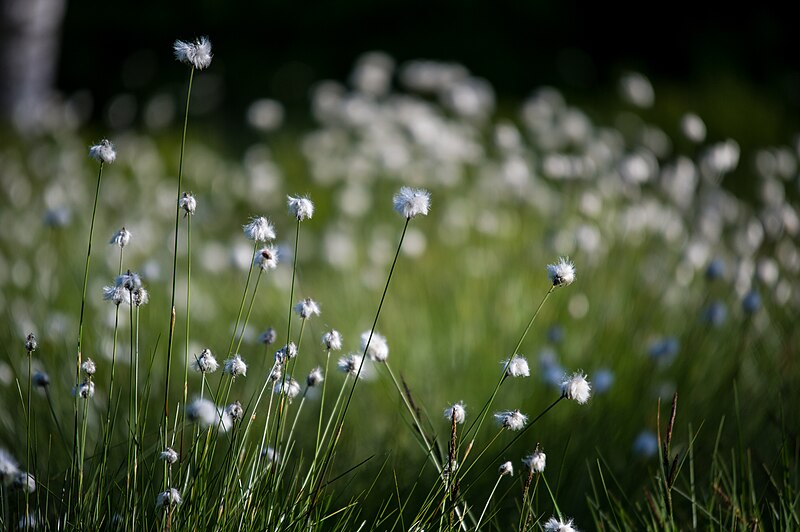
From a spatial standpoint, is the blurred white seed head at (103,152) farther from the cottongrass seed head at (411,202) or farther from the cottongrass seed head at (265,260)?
the cottongrass seed head at (411,202)

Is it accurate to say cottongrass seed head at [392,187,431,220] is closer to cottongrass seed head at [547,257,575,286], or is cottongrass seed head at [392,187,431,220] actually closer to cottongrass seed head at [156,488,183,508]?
cottongrass seed head at [547,257,575,286]

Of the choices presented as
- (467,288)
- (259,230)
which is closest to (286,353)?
(259,230)

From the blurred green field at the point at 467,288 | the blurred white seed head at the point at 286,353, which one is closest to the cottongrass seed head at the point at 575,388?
the blurred green field at the point at 467,288

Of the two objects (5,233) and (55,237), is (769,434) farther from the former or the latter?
(5,233)

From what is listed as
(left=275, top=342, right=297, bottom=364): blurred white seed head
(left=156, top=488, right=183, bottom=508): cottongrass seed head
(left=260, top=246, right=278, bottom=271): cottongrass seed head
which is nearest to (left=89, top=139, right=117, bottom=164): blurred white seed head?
(left=260, top=246, right=278, bottom=271): cottongrass seed head

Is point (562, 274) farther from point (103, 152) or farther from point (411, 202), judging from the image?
point (103, 152)
